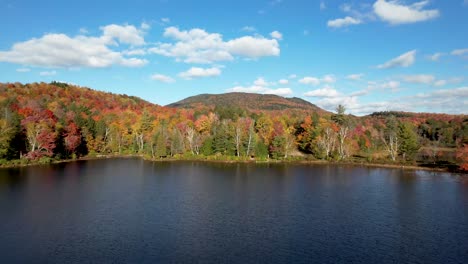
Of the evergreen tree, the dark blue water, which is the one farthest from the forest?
the dark blue water

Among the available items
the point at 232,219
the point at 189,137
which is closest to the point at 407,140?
the point at 189,137

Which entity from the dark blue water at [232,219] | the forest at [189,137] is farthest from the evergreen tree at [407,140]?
the dark blue water at [232,219]

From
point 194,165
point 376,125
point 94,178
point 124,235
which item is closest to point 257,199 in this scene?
point 124,235

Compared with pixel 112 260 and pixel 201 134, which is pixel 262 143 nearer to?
pixel 201 134

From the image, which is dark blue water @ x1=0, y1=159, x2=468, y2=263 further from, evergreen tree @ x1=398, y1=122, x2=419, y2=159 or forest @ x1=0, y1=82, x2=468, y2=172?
forest @ x1=0, y1=82, x2=468, y2=172

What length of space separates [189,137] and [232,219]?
1933 inches

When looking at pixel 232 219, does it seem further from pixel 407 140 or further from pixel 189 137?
pixel 407 140

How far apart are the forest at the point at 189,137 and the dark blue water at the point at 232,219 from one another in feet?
53.2

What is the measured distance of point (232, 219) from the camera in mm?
29484

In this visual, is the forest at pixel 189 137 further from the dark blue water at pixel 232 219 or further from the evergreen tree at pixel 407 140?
the dark blue water at pixel 232 219

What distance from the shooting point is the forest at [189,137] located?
2606 inches

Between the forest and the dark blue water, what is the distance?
16.2 meters

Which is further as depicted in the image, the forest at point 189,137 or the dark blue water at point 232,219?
the forest at point 189,137

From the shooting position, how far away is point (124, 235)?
2542 centimetres
